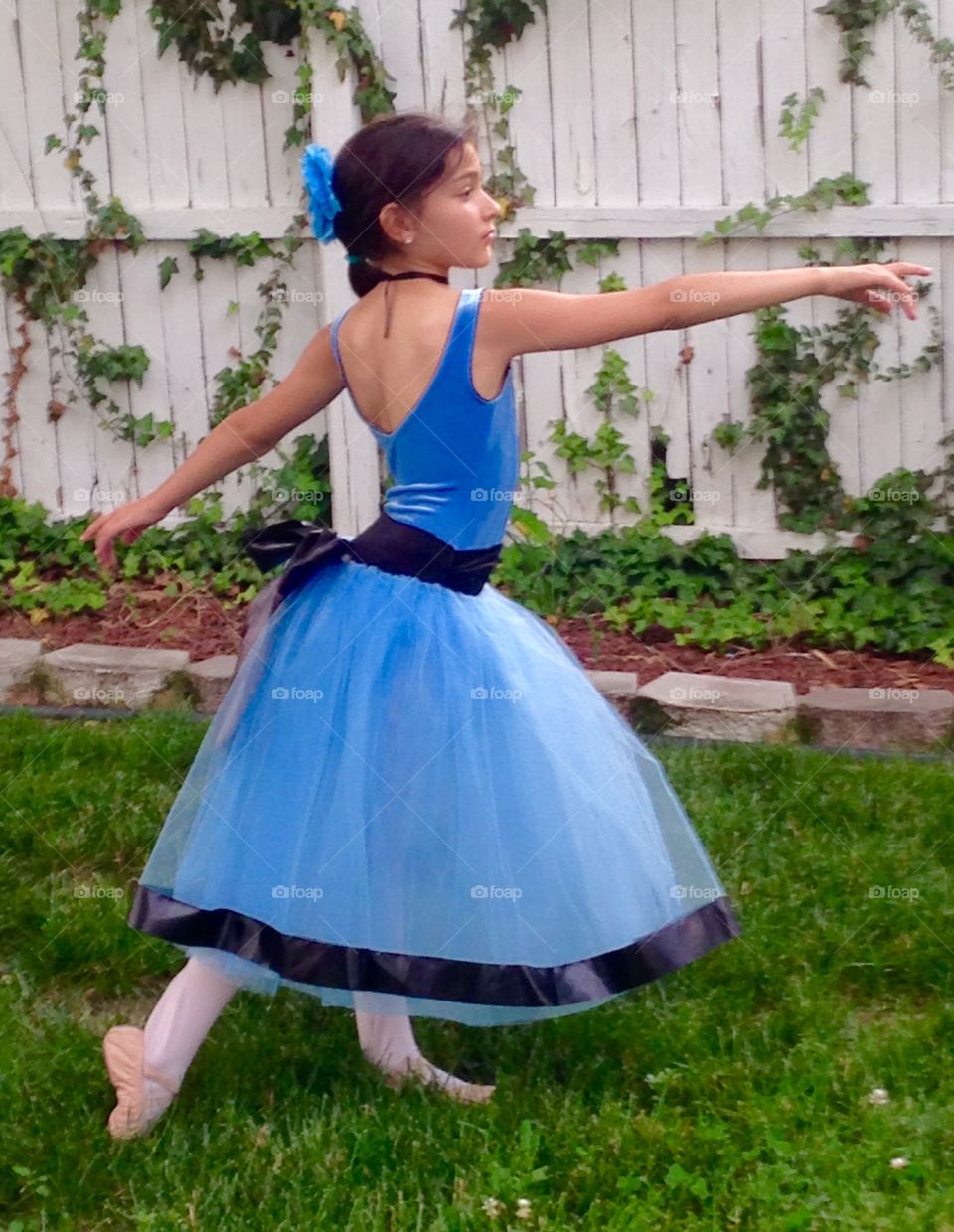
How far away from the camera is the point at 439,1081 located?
2756mm

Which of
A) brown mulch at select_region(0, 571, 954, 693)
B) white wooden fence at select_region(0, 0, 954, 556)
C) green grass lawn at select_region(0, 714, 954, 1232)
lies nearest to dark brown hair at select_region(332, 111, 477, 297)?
green grass lawn at select_region(0, 714, 954, 1232)

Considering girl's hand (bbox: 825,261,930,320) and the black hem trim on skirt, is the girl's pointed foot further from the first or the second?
girl's hand (bbox: 825,261,930,320)

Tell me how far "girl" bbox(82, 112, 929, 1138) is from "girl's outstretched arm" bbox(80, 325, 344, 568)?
0.07 m

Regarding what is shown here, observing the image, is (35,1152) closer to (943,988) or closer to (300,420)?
(300,420)

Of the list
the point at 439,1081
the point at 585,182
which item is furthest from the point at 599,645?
the point at 439,1081

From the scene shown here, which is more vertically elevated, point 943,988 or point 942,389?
point 942,389

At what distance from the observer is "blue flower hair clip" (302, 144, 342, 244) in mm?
2719

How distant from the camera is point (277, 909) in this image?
2605 mm

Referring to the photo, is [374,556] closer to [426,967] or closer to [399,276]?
[399,276]

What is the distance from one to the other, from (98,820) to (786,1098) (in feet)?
5.94

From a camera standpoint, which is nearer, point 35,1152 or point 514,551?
point 35,1152

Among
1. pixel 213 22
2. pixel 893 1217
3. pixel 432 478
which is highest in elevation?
pixel 213 22

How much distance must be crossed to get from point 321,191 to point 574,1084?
1.48 metres

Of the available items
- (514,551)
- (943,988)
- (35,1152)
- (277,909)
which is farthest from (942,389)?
(35,1152)
